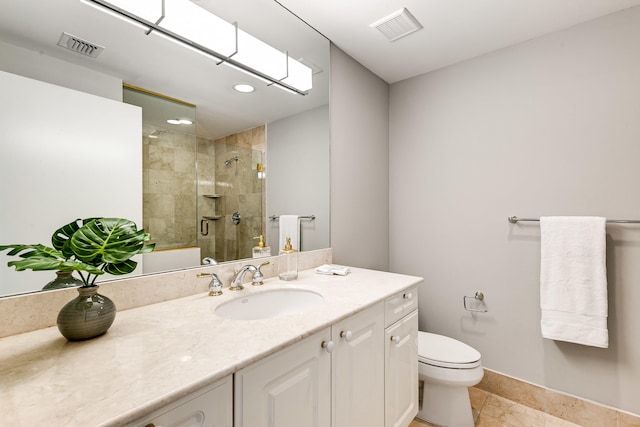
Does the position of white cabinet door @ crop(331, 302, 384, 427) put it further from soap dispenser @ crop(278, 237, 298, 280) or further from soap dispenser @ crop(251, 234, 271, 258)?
soap dispenser @ crop(251, 234, 271, 258)

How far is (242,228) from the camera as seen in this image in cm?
146

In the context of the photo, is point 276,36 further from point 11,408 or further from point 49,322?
point 11,408

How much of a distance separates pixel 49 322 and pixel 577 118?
2.64m

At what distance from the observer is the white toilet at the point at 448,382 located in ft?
5.17

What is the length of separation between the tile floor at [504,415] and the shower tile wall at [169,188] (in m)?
1.68

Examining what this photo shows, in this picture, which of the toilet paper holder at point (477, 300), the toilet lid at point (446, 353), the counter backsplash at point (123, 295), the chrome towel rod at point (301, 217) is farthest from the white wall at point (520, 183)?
the counter backsplash at point (123, 295)

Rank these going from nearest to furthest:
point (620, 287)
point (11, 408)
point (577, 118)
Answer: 1. point (11, 408)
2. point (620, 287)
3. point (577, 118)

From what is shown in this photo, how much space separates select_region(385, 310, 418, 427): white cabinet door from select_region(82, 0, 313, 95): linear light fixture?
1.46m

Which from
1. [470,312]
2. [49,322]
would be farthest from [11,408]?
[470,312]

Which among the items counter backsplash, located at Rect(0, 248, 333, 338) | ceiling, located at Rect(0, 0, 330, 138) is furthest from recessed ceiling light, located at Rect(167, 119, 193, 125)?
counter backsplash, located at Rect(0, 248, 333, 338)

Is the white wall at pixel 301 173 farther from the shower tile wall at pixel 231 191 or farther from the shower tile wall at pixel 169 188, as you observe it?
the shower tile wall at pixel 169 188

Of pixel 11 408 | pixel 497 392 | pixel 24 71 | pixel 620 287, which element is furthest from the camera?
pixel 497 392

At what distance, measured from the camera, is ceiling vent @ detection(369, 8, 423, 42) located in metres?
1.63

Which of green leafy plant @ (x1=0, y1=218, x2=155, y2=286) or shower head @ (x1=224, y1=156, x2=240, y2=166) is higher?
shower head @ (x1=224, y1=156, x2=240, y2=166)
